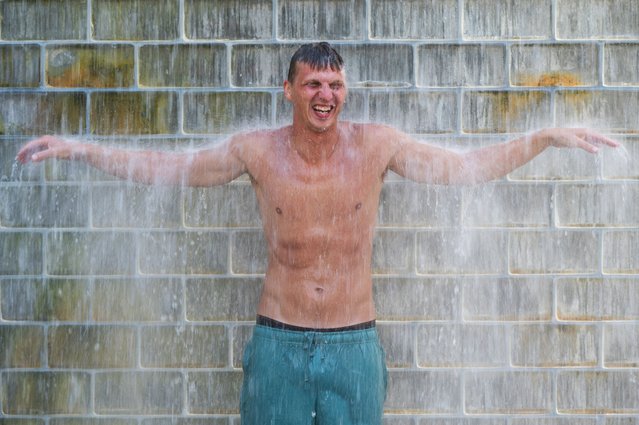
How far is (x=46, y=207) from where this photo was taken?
11.6ft

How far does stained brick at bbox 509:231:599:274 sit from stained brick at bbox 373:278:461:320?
0.94 feet

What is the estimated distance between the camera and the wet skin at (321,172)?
3.00 metres

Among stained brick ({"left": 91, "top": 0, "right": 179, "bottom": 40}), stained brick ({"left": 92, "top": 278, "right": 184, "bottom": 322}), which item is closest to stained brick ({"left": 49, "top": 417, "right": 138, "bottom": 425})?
stained brick ({"left": 92, "top": 278, "right": 184, "bottom": 322})

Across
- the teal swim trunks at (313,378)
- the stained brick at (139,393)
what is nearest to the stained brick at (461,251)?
the teal swim trunks at (313,378)

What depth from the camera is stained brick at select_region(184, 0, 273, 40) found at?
3.48 metres

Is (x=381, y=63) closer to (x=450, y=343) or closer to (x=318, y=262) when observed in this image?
(x=318, y=262)

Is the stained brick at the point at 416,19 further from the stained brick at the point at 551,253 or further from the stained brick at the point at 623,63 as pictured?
the stained brick at the point at 551,253

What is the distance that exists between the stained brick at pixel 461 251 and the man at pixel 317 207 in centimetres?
39

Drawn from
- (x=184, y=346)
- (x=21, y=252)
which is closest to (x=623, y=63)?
(x=184, y=346)

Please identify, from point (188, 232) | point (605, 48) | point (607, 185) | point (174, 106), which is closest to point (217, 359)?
point (188, 232)

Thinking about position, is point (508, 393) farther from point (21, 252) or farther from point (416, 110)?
point (21, 252)

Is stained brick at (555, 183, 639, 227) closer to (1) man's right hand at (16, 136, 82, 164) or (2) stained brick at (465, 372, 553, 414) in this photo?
(2) stained brick at (465, 372, 553, 414)

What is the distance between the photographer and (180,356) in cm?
353

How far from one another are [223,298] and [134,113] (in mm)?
857
